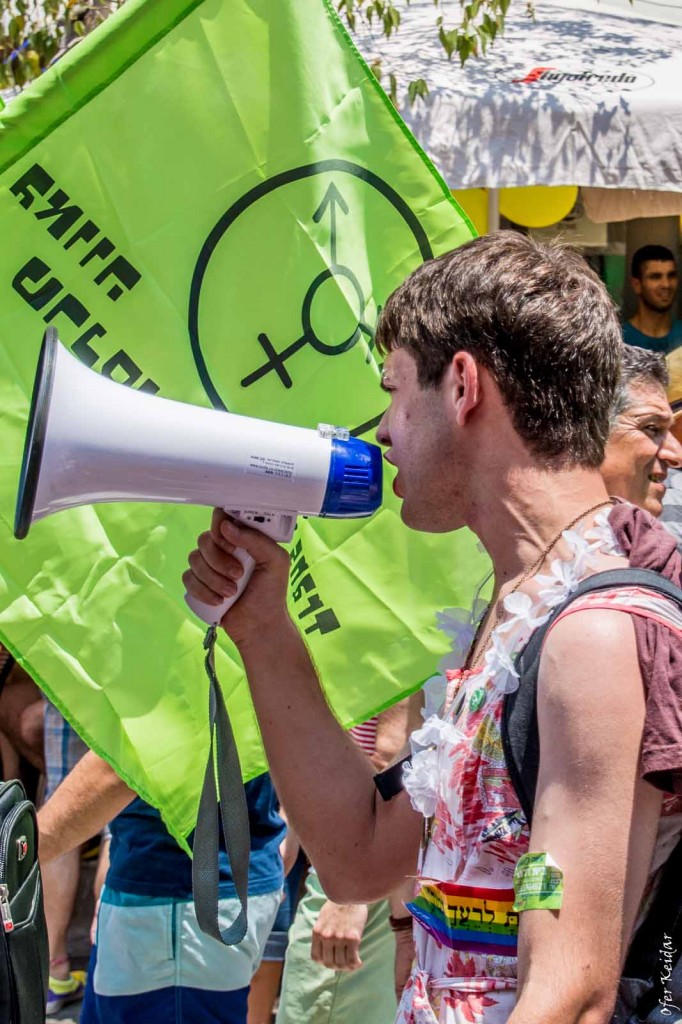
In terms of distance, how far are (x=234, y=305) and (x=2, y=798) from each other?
1.00 metres

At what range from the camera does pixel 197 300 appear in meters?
2.34

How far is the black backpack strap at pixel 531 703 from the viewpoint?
1441 mm

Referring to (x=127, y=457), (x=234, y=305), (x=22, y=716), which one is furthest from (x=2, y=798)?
(x=22, y=716)

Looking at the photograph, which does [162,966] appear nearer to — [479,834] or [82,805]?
[82,805]

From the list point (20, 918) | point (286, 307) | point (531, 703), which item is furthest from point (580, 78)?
point (20, 918)

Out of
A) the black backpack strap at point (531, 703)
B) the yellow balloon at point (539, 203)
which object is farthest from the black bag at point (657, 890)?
the yellow balloon at point (539, 203)

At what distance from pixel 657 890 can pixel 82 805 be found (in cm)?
147

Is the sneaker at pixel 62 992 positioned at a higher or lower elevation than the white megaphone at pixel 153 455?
lower

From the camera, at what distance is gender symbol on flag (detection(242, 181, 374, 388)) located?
2354mm

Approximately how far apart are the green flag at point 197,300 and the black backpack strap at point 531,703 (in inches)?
36.3

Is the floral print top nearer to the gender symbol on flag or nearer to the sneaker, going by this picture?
the gender symbol on flag

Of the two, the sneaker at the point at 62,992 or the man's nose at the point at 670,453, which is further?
the sneaker at the point at 62,992

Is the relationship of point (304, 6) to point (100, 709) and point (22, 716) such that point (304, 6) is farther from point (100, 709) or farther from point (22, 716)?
Answer: point (22, 716)

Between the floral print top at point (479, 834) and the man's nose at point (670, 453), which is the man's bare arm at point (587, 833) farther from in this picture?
the man's nose at point (670, 453)
